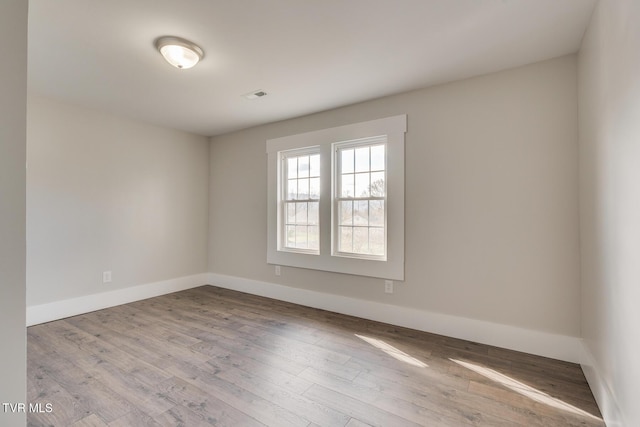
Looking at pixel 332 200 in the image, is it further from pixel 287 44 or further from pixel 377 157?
pixel 287 44

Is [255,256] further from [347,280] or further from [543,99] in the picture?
[543,99]

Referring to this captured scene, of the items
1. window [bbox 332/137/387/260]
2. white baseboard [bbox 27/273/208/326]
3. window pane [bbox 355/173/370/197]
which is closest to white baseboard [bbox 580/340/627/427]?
window [bbox 332/137/387/260]

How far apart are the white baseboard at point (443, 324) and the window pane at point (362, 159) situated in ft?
5.01

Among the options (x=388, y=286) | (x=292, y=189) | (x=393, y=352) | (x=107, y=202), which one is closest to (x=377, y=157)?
(x=292, y=189)

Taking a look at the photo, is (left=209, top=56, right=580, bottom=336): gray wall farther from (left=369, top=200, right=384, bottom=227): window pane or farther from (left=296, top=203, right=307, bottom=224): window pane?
(left=296, top=203, right=307, bottom=224): window pane

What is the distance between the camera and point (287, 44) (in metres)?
2.19

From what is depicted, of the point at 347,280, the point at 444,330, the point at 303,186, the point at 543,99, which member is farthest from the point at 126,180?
the point at 543,99

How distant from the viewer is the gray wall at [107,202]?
3.12 metres

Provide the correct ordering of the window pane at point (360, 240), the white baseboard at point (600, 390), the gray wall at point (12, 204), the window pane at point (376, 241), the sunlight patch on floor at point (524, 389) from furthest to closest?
the window pane at point (360, 240), the window pane at point (376, 241), the sunlight patch on floor at point (524, 389), the white baseboard at point (600, 390), the gray wall at point (12, 204)

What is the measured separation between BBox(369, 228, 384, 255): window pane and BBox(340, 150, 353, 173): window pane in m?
0.78

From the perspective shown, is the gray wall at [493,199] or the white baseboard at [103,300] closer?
the gray wall at [493,199]

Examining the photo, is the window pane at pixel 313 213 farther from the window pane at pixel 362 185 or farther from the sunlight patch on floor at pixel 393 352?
the sunlight patch on floor at pixel 393 352

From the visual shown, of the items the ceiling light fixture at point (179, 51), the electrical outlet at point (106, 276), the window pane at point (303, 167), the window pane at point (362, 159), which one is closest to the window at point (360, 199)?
the window pane at point (362, 159)

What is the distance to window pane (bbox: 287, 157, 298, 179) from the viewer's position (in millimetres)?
3984
